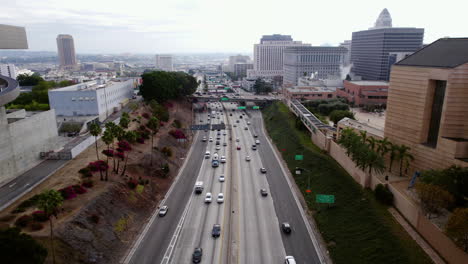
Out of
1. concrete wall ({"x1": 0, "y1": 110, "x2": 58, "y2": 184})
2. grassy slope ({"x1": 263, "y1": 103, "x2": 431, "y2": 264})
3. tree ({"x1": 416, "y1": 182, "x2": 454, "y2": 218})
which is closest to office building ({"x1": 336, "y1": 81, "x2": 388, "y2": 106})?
grassy slope ({"x1": 263, "y1": 103, "x2": 431, "y2": 264})

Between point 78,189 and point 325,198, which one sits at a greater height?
point 78,189

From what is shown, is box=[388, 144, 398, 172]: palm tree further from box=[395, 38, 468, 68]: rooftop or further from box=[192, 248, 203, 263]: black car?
box=[192, 248, 203, 263]: black car

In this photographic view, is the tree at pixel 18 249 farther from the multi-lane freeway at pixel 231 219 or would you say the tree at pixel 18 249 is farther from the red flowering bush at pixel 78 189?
the red flowering bush at pixel 78 189

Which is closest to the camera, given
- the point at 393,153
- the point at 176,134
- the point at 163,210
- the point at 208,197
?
the point at 393,153

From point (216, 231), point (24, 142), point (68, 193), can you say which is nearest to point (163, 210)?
point (216, 231)

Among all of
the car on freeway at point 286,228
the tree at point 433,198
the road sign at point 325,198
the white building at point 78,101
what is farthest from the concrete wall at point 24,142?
the tree at point 433,198

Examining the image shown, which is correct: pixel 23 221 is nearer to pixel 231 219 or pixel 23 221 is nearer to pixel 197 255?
pixel 197 255
